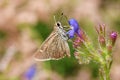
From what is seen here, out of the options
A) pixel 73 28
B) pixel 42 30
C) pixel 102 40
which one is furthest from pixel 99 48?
pixel 42 30

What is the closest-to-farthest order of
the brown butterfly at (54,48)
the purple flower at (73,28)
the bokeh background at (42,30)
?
the purple flower at (73,28) < the brown butterfly at (54,48) < the bokeh background at (42,30)

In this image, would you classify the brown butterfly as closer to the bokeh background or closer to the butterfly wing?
the butterfly wing

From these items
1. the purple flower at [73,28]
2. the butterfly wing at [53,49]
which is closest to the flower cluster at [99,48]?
the purple flower at [73,28]

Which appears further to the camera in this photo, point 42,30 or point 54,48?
point 42,30

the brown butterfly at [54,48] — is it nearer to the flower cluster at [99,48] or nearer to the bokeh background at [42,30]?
the flower cluster at [99,48]

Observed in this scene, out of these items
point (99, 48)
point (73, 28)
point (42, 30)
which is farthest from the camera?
point (42, 30)

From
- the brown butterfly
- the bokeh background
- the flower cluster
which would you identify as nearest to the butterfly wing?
the brown butterfly

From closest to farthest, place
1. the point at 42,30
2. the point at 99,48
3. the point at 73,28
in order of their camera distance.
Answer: the point at 73,28 < the point at 99,48 < the point at 42,30

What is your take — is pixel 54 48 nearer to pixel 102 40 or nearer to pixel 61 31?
pixel 61 31
